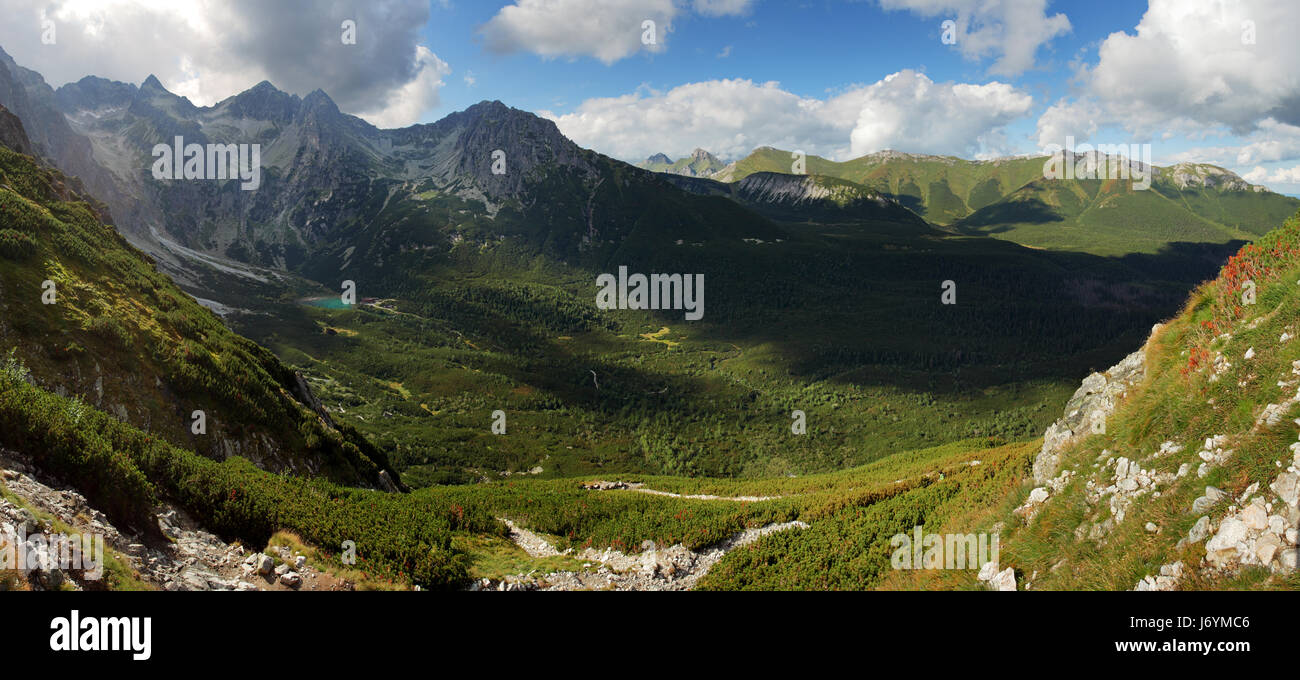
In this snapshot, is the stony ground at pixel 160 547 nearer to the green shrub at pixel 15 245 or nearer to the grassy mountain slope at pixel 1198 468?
the grassy mountain slope at pixel 1198 468

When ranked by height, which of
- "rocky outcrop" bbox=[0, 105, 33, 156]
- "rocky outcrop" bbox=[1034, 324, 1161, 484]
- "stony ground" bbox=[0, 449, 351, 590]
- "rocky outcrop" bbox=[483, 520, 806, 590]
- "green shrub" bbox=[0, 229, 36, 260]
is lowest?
"rocky outcrop" bbox=[483, 520, 806, 590]

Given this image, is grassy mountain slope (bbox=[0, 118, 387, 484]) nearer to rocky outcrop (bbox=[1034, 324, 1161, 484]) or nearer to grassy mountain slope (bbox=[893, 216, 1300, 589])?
grassy mountain slope (bbox=[893, 216, 1300, 589])

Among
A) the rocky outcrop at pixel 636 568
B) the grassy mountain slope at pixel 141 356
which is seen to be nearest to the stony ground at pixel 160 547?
the rocky outcrop at pixel 636 568

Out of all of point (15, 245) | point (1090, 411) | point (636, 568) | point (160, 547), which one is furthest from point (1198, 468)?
point (15, 245)

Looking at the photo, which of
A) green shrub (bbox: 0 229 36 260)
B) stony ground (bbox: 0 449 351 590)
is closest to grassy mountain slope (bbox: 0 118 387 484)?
green shrub (bbox: 0 229 36 260)

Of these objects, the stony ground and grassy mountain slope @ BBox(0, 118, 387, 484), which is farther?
grassy mountain slope @ BBox(0, 118, 387, 484)
